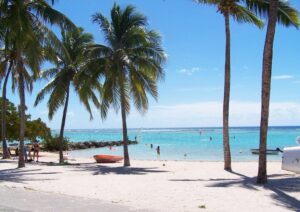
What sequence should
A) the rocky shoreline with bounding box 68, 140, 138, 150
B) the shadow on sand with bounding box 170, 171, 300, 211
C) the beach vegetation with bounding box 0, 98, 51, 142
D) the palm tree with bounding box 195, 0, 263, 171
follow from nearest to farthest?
the shadow on sand with bounding box 170, 171, 300, 211
the palm tree with bounding box 195, 0, 263, 171
the beach vegetation with bounding box 0, 98, 51, 142
the rocky shoreline with bounding box 68, 140, 138, 150

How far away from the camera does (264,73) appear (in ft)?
43.3

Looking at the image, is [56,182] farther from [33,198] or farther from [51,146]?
[51,146]

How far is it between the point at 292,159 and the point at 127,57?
38.4ft

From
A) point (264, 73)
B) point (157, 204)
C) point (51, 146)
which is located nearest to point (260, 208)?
point (157, 204)

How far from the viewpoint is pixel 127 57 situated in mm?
23578

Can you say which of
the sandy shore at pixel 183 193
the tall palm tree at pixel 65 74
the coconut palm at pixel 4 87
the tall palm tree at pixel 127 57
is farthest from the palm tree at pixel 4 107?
the sandy shore at pixel 183 193

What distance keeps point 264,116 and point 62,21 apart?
11.5 meters

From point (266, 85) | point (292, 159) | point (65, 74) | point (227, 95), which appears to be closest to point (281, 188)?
point (292, 159)

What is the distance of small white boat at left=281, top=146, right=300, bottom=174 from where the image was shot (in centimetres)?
1420

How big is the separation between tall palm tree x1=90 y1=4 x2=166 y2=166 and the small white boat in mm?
10344

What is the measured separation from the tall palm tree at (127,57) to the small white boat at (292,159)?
10.3 metres

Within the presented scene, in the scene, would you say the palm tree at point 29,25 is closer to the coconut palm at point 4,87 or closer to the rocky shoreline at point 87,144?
the coconut palm at point 4,87

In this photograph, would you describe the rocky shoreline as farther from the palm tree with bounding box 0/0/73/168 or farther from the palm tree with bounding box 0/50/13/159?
the palm tree with bounding box 0/0/73/168

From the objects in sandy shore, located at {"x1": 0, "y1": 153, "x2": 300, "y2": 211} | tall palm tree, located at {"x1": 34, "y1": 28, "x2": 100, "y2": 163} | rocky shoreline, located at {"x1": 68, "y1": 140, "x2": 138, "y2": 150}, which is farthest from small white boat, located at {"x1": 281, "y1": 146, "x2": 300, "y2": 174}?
rocky shoreline, located at {"x1": 68, "y1": 140, "x2": 138, "y2": 150}
